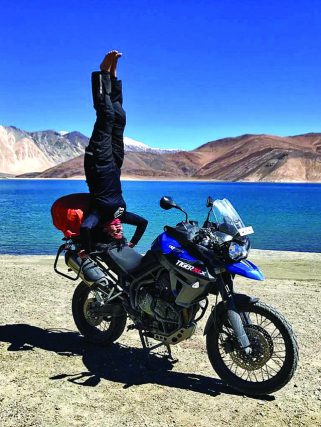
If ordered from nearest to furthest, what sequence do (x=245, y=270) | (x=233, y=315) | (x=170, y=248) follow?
(x=245, y=270), (x=233, y=315), (x=170, y=248)

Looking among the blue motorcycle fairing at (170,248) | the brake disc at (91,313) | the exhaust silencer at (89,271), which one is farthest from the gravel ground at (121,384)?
the blue motorcycle fairing at (170,248)

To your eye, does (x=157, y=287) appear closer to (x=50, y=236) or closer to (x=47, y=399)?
(x=47, y=399)

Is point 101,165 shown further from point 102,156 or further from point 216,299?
point 216,299

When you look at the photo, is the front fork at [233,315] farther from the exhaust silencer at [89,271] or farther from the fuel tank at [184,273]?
the exhaust silencer at [89,271]

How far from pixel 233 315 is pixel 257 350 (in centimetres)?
40

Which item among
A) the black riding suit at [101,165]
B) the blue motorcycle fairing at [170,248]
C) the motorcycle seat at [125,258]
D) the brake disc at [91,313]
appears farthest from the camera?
the brake disc at [91,313]

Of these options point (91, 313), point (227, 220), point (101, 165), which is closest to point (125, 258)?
point (91, 313)

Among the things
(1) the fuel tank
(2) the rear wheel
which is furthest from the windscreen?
(2) the rear wheel

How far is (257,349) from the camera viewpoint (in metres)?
4.92

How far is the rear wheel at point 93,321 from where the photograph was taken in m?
6.23

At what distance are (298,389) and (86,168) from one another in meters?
3.13

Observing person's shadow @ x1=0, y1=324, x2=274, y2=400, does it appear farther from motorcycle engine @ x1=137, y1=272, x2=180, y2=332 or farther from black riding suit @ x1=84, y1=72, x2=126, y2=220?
black riding suit @ x1=84, y1=72, x2=126, y2=220

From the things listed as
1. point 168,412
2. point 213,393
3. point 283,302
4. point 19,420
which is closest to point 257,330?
point 213,393

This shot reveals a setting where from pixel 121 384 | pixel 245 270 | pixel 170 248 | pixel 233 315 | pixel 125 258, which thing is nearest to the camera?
pixel 245 270
